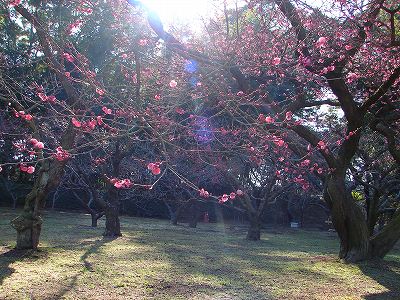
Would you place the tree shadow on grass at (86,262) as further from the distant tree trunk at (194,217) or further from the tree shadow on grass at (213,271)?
the distant tree trunk at (194,217)

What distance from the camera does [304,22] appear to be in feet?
17.9

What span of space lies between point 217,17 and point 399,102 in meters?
3.64

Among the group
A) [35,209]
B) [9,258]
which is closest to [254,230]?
[35,209]

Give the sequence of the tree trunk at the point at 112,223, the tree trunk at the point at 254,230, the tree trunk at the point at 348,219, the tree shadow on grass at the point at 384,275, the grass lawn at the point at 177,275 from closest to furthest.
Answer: the grass lawn at the point at 177,275
the tree shadow on grass at the point at 384,275
the tree trunk at the point at 348,219
the tree trunk at the point at 112,223
the tree trunk at the point at 254,230

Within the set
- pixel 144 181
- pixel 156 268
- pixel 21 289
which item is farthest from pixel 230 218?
pixel 21 289

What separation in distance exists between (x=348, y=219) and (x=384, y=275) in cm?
110

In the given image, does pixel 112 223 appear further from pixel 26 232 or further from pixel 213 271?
pixel 213 271

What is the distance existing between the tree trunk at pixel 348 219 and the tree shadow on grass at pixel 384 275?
0.25m

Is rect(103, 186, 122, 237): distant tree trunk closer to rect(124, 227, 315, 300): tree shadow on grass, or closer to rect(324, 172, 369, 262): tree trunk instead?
rect(124, 227, 315, 300): tree shadow on grass

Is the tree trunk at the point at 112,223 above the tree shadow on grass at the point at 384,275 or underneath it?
above

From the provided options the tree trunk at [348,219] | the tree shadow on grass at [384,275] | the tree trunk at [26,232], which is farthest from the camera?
the tree trunk at [348,219]

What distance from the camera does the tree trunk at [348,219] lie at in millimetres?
6992

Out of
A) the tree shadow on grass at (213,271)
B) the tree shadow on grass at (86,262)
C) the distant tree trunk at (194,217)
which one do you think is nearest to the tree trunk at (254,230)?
the tree shadow on grass at (213,271)

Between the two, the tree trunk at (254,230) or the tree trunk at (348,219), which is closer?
the tree trunk at (348,219)
